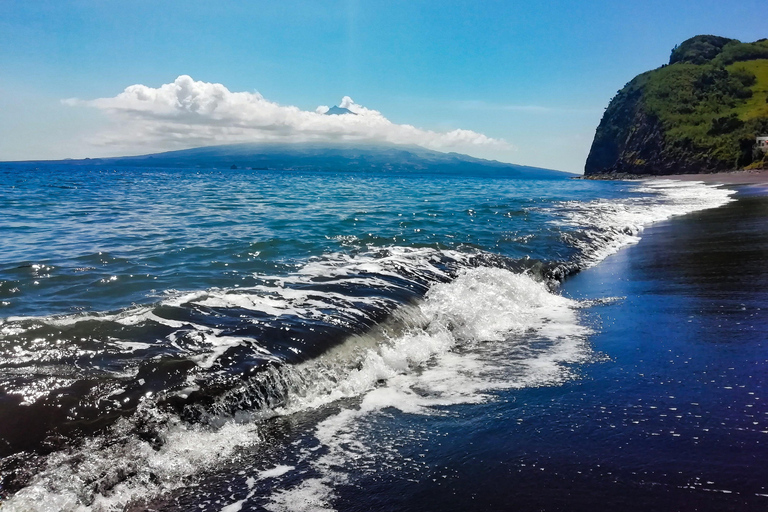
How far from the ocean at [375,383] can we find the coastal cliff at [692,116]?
99.4 metres

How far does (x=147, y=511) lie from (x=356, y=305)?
5.91 meters

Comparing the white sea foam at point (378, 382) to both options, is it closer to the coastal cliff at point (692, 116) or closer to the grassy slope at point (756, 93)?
the coastal cliff at point (692, 116)

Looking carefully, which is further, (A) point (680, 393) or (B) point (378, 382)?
(B) point (378, 382)

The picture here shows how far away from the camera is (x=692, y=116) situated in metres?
129

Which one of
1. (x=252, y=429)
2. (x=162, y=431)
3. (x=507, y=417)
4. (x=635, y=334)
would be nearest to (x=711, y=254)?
(x=635, y=334)

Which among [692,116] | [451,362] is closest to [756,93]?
[692,116]

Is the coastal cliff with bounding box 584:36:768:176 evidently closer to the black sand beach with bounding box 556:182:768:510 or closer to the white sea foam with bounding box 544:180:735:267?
the white sea foam with bounding box 544:180:735:267

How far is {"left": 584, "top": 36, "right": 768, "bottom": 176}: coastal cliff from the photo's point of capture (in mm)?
110750

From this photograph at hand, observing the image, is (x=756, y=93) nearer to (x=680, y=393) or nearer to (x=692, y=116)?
(x=692, y=116)

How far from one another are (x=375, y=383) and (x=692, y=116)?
153208mm

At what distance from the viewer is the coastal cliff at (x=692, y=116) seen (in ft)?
363

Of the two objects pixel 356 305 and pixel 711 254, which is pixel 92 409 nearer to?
pixel 356 305

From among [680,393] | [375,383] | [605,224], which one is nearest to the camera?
[680,393]

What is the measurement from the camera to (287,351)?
293 inches
